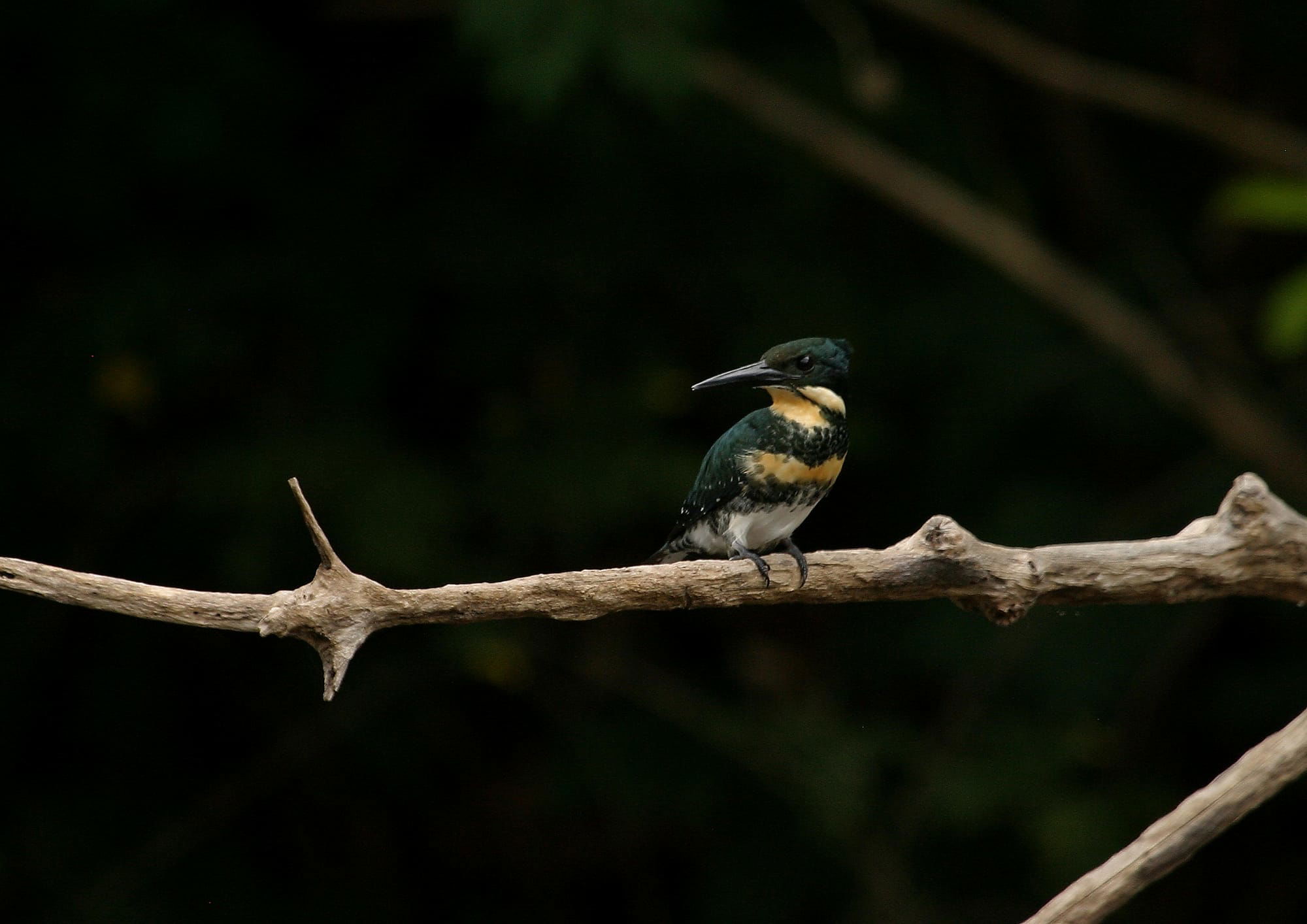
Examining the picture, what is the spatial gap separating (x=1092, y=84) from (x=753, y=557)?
274cm

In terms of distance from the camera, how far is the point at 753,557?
7.68 feet

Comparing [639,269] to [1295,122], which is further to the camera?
[1295,122]

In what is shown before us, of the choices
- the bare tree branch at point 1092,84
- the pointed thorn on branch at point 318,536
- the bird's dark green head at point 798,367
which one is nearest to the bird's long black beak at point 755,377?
the bird's dark green head at point 798,367

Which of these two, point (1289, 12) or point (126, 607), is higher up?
point (1289, 12)

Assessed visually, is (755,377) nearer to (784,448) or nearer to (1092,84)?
(784,448)

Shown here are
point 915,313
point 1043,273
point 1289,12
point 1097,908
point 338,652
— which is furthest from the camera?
point 1289,12

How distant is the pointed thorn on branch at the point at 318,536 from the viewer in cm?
171

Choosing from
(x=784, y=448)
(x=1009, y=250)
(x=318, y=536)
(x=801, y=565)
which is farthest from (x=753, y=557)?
(x=1009, y=250)

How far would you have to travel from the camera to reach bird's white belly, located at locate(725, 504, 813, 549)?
8.43 feet

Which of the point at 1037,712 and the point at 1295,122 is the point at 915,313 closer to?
the point at 1037,712

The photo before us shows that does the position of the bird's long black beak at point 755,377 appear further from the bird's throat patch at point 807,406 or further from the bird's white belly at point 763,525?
the bird's white belly at point 763,525

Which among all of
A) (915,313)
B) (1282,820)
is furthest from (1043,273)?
(1282,820)

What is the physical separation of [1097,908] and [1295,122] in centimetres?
421

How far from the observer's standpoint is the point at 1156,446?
4863 mm
